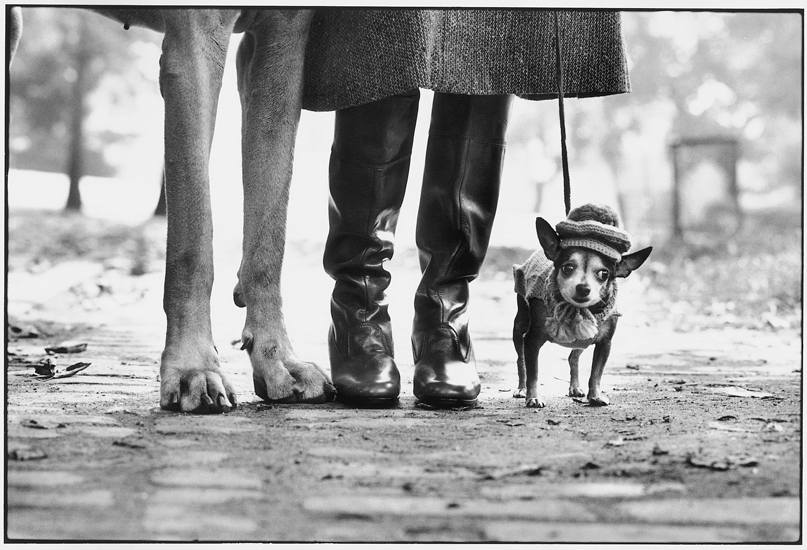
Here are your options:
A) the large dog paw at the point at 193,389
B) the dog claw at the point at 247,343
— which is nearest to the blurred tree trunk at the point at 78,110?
the dog claw at the point at 247,343

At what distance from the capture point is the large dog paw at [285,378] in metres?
2.62

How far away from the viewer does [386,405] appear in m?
2.67

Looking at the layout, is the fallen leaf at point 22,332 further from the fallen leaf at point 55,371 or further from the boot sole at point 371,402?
the boot sole at point 371,402

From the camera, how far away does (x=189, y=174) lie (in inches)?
102

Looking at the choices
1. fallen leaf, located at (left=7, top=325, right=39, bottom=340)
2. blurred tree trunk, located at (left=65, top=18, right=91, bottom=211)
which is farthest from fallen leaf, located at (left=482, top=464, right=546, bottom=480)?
blurred tree trunk, located at (left=65, top=18, right=91, bottom=211)

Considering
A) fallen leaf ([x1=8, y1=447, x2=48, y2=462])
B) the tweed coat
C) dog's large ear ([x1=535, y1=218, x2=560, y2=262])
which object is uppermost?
the tweed coat

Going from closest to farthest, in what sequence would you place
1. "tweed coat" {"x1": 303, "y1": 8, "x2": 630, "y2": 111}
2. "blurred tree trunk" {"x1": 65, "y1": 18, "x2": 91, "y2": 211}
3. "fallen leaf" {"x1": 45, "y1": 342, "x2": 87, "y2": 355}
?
"tweed coat" {"x1": 303, "y1": 8, "x2": 630, "y2": 111} < "fallen leaf" {"x1": 45, "y1": 342, "x2": 87, "y2": 355} < "blurred tree trunk" {"x1": 65, "y1": 18, "x2": 91, "y2": 211}

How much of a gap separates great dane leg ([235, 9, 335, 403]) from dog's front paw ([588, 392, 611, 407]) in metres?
0.75

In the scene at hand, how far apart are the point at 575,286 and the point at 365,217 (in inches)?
28.6

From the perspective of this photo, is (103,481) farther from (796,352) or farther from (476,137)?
(796,352)

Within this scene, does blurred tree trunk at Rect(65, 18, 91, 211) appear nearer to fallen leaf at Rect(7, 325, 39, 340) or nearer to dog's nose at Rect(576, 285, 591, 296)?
fallen leaf at Rect(7, 325, 39, 340)

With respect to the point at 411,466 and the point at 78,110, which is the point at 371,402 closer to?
the point at 411,466

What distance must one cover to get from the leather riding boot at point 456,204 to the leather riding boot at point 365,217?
0.10 m

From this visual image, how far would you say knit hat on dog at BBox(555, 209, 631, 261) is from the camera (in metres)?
2.38
